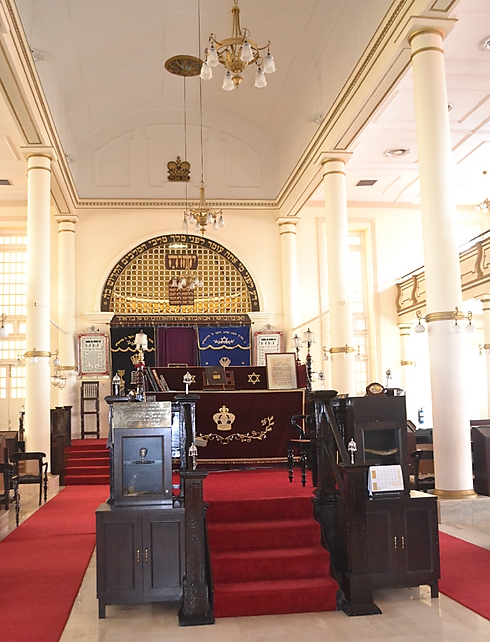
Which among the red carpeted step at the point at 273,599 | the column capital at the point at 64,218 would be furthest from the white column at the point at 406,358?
the red carpeted step at the point at 273,599

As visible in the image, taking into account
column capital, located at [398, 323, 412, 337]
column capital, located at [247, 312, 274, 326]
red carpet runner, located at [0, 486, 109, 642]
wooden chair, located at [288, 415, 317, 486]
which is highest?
column capital, located at [247, 312, 274, 326]

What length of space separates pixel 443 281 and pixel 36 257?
6927 mm

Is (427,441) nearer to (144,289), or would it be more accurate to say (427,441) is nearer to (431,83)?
(431,83)

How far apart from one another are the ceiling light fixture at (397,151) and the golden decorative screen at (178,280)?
175 inches

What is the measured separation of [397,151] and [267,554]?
35.5 feet

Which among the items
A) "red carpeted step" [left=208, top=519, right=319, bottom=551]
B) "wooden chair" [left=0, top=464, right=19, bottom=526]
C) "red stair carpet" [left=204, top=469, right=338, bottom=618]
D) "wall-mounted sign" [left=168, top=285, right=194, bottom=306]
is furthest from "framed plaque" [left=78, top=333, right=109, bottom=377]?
"red carpeted step" [left=208, top=519, right=319, bottom=551]

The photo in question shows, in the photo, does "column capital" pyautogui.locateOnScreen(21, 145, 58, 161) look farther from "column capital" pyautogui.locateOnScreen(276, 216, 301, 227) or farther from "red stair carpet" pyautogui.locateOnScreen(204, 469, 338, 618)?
"red stair carpet" pyautogui.locateOnScreen(204, 469, 338, 618)

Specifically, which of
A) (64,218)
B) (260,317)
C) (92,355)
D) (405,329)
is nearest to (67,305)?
(92,355)

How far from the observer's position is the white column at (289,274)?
53.2 ft

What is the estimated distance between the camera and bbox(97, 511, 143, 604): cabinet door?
17.3 ft

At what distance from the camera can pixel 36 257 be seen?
1136 cm

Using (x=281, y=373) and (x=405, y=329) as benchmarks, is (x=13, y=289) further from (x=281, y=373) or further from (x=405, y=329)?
(x=405, y=329)

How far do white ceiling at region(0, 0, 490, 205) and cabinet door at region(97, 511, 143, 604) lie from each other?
6554 millimetres

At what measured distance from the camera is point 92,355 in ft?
51.1
